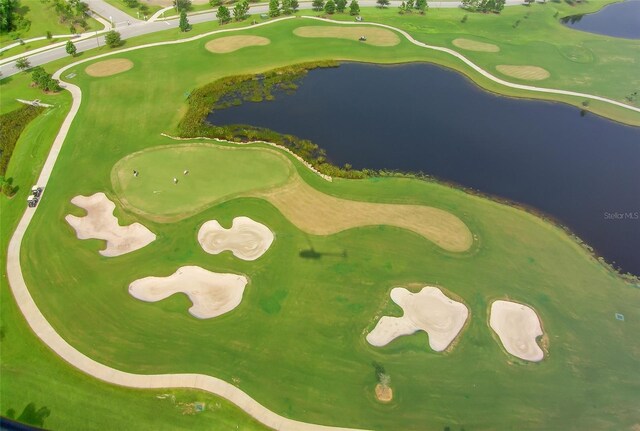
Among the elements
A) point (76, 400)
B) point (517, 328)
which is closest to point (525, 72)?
point (517, 328)

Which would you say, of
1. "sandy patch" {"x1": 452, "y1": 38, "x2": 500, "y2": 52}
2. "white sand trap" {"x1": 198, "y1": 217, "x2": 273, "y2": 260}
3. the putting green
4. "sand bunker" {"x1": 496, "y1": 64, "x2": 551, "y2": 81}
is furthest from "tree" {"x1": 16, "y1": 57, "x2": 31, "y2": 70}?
"sand bunker" {"x1": 496, "y1": 64, "x2": 551, "y2": 81}

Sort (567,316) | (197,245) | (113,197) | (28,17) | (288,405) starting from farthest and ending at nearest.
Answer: (28,17)
(113,197)
(197,245)
(567,316)
(288,405)

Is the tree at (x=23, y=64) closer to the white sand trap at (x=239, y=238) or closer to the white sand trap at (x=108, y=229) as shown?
the white sand trap at (x=108, y=229)

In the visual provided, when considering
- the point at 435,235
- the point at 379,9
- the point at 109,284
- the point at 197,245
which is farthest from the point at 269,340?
the point at 379,9

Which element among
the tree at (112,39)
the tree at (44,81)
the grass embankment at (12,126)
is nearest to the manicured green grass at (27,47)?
the tree at (112,39)

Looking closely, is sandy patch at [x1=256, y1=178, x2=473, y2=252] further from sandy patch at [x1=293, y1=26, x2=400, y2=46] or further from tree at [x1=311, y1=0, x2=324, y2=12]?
tree at [x1=311, y1=0, x2=324, y2=12]

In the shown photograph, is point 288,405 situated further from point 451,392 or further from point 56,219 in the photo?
point 56,219

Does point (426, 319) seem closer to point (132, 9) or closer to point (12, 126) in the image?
point (12, 126)
